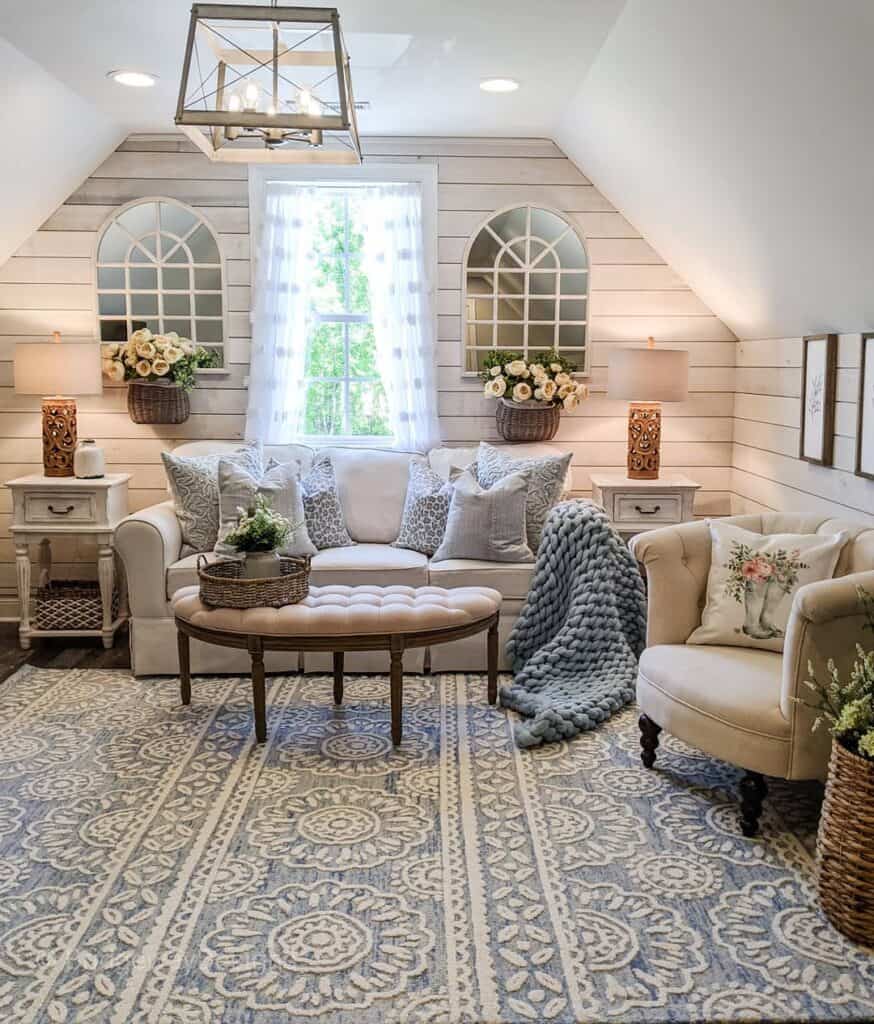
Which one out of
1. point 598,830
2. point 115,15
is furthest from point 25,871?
point 115,15

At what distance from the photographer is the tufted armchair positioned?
2.70 m

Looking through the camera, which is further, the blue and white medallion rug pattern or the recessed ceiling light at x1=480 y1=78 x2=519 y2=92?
the recessed ceiling light at x1=480 y1=78 x2=519 y2=92

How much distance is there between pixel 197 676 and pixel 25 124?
2.34 m

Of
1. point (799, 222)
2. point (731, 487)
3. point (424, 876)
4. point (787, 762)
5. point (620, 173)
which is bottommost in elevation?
point (424, 876)

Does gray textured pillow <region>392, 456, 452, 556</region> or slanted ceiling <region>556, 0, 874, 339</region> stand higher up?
slanted ceiling <region>556, 0, 874, 339</region>

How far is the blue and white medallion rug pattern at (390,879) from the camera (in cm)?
215

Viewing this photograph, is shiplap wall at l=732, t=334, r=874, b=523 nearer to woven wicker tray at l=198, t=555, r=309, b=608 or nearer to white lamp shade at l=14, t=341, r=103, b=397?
woven wicker tray at l=198, t=555, r=309, b=608

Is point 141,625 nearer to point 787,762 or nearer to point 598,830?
point 598,830

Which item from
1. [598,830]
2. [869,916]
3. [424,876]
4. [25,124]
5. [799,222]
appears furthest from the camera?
[25,124]

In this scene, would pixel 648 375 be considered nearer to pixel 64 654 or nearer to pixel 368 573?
pixel 368 573

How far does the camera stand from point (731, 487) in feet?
17.1

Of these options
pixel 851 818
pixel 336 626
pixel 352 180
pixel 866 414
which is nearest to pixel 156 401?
pixel 352 180

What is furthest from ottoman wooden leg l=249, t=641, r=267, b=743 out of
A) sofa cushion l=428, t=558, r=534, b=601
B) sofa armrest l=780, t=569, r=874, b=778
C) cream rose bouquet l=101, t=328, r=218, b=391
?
cream rose bouquet l=101, t=328, r=218, b=391

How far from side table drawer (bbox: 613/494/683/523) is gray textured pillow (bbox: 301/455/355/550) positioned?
49.3 inches
